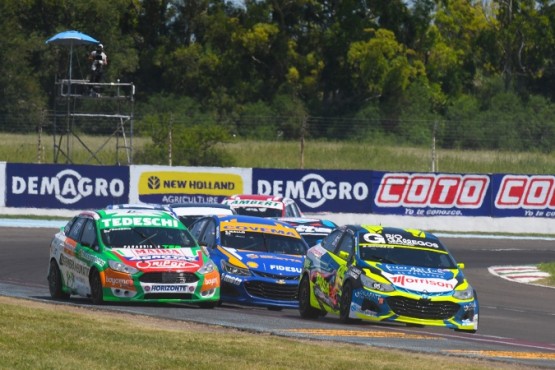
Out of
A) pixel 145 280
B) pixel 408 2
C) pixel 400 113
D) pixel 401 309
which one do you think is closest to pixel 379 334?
pixel 401 309

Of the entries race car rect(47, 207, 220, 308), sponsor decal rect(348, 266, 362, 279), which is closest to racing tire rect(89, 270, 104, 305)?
race car rect(47, 207, 220, 308)

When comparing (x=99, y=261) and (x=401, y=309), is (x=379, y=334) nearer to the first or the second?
(x=401, y=309)

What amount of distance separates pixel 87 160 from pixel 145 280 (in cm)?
2626

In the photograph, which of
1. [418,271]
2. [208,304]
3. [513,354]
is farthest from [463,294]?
[208,304]

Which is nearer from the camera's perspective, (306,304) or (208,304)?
(306,304)

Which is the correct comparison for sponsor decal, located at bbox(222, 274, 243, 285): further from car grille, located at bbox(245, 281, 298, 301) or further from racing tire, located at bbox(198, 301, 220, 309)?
racing tire, located at bbox(198, 301, 220, 309)

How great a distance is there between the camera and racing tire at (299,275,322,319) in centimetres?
1909

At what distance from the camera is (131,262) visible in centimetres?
1905

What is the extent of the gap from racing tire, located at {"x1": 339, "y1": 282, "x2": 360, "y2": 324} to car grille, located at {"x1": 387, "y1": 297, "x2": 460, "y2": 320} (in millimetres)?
532

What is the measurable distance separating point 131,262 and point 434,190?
21.8m

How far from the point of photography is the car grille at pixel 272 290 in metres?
20.3

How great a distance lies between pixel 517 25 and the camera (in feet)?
216

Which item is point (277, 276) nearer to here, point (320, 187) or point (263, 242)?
point (263, 242)

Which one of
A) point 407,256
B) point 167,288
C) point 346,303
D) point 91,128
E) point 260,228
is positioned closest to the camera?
point 346,303
